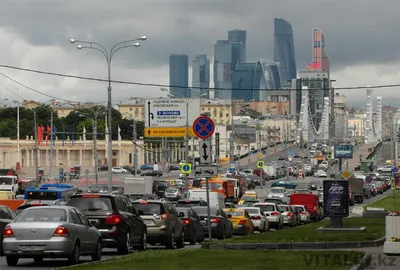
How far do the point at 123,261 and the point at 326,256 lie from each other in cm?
442

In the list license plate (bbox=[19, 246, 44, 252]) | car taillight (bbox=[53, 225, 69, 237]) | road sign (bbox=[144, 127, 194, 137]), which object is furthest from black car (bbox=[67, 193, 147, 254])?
road sign (bbox=[144, 127, 194, 137])

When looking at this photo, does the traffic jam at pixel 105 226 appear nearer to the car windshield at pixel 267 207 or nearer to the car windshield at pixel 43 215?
the car windshield at pixel 43 215

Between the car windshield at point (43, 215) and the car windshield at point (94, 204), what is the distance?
4.29 metres

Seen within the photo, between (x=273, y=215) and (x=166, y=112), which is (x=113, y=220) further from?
(x=166, y=112)

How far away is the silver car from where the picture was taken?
84.0ft

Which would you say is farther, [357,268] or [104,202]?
[104,202]

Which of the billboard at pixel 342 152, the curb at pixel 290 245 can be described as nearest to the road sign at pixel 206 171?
the curb at pixel 290 245

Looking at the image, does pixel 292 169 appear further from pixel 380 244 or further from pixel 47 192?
pixel 380 244

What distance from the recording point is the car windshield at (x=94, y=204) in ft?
101

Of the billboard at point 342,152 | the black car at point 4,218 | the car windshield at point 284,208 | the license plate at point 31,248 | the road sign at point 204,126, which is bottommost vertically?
the car windshield at point 284,208

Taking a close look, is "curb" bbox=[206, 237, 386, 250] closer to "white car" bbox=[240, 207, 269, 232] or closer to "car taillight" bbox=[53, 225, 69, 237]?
"car taillight" bbox=[53, 225, 69, 237]

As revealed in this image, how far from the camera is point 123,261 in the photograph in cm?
2523

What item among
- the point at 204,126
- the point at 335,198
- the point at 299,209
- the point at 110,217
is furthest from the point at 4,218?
the point at 299,209

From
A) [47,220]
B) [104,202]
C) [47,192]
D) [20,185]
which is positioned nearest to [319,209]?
[47,192]
